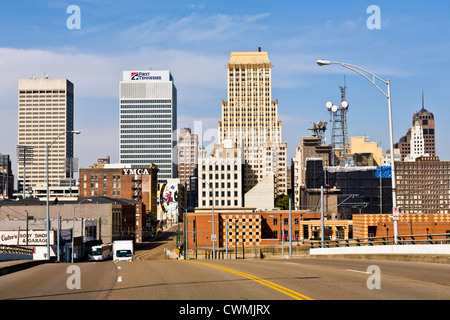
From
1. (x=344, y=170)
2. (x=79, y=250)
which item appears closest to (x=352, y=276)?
(x=79, y=250)

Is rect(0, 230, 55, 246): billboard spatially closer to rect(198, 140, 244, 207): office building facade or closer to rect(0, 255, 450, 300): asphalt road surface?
rect(0, 255, 450, 300): asphalt road surface

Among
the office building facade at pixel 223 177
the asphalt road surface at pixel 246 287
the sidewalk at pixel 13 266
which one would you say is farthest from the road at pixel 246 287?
the office building facade at pixel 223 177

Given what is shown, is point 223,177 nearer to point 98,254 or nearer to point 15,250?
point 98,254

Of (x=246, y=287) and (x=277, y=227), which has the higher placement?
(x=246, y=287)

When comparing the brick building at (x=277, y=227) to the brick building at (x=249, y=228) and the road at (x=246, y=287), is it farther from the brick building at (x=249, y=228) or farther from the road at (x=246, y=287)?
the road at (x=246, y=287)

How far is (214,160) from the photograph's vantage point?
625 ft

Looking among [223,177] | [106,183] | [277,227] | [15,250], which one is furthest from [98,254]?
[106,183]

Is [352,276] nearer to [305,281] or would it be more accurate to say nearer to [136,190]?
[305,281]

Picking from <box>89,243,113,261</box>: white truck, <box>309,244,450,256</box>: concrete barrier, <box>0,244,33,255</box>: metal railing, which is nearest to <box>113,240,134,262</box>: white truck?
<box>0,244,33,255</box>: metal railing

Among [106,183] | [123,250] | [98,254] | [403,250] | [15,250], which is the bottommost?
[98,254]

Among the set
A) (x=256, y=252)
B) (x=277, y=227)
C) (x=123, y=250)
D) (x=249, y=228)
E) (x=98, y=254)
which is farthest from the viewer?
(x=277, y=227)

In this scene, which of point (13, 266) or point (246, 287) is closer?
point (246, 287)
